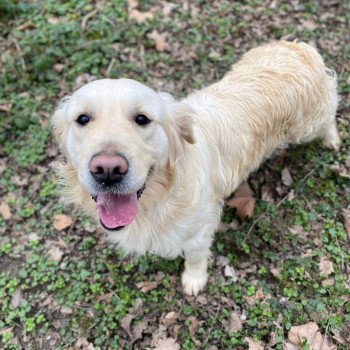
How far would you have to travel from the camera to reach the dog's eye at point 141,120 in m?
2.62

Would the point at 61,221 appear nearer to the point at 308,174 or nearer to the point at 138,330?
the point at 138,330

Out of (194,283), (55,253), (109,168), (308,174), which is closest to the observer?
(109,168)

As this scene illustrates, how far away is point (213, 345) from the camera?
3.54 metres

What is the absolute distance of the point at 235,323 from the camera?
3.63 meters

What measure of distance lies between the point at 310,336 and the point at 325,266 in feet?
2.23

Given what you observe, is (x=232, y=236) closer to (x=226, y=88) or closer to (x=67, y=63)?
(x=226, y=88)

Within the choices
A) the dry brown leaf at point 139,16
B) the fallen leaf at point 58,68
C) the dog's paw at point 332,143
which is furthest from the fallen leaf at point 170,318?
the dry brown leaf at point 139,16

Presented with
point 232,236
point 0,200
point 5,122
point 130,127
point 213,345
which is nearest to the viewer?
point 130,127

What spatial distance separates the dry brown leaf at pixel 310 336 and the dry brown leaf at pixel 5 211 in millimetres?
2983

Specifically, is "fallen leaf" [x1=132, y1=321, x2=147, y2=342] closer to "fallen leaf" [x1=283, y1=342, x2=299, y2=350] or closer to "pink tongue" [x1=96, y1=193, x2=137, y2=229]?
"fallen leaf" [x1=283, y1=342, x2=299, y2=350]

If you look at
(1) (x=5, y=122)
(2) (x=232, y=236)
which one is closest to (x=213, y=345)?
(2) (x=232, y=236)

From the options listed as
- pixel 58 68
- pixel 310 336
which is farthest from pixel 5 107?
pixel 310 336

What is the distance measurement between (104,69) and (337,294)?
12.3ft

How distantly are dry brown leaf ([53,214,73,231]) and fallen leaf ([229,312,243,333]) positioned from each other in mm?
1839
